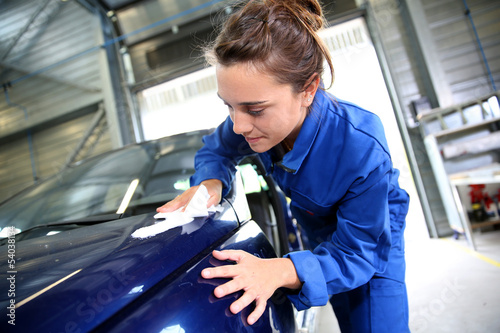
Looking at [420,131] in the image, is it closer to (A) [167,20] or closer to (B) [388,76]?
(B) [388,76]

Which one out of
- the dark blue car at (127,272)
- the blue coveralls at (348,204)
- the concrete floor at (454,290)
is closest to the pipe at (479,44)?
the concrete floor at (454,290)

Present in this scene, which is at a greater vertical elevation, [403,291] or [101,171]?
[101,171]

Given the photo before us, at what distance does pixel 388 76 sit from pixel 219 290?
411 centimetres

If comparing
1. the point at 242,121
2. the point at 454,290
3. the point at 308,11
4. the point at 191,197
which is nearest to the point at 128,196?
the point at 191,197

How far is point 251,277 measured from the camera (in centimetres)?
62

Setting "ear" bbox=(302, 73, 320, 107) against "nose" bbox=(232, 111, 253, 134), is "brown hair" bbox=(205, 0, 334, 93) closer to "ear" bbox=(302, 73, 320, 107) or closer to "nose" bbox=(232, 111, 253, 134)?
"ear" bbox=(302, 73, 320, 107)

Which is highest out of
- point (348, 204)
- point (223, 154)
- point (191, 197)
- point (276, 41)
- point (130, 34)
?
point (130, 34)

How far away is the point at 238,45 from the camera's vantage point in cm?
72

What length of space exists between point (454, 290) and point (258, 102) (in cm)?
198

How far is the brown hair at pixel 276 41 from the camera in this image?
72cm

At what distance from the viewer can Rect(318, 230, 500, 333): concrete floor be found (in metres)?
1.56

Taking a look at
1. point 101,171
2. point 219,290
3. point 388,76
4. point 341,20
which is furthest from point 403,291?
point 341,20

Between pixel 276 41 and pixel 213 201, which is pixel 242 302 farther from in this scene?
pixel 276 41

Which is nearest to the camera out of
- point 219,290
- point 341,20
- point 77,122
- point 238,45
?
point 219,290
